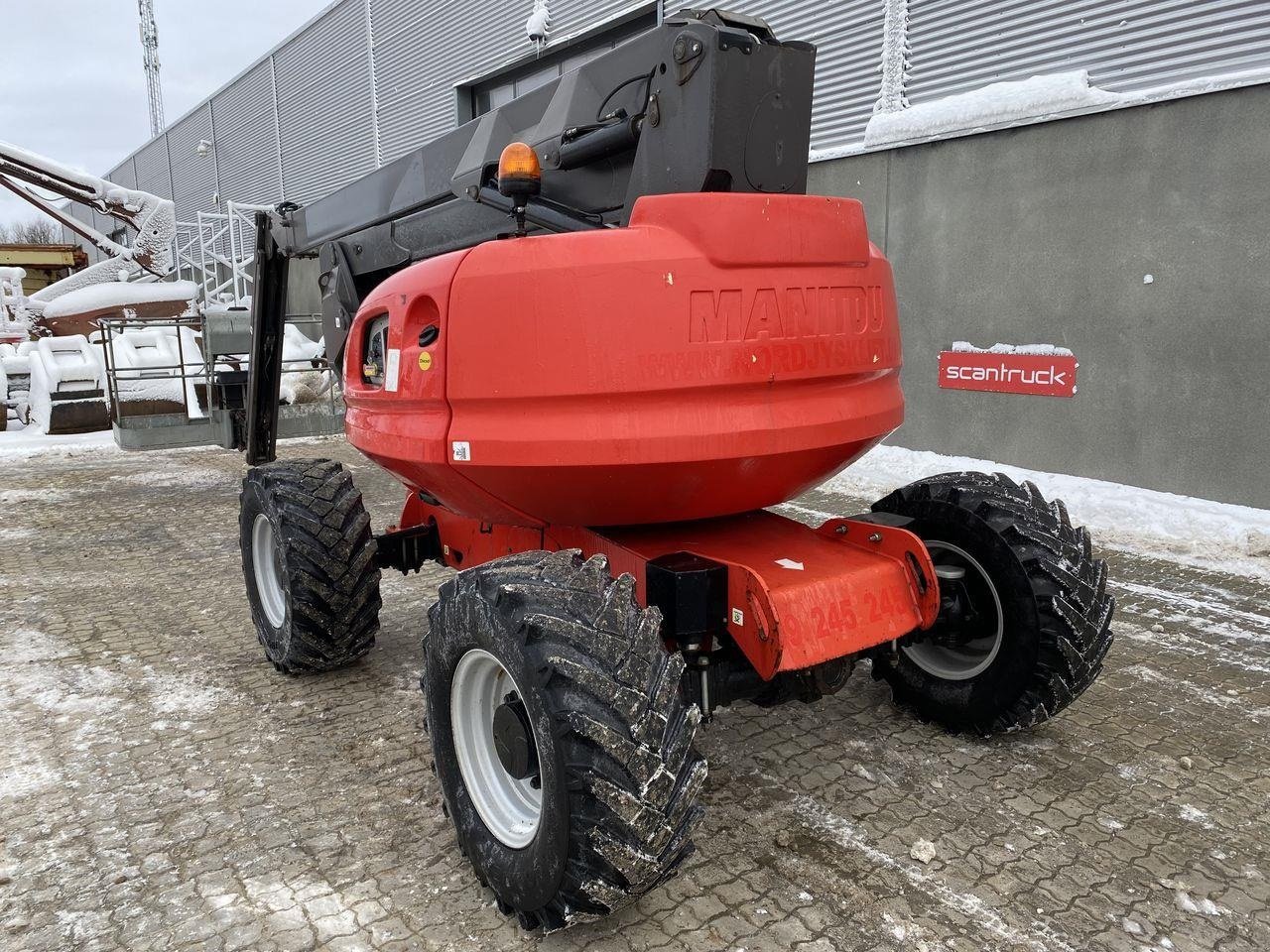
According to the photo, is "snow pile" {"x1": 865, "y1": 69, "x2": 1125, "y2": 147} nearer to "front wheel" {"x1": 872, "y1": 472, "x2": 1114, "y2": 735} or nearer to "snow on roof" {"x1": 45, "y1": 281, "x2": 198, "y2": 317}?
"front wheel" {"x1": 872, "y1": 472, "x2": 1114, "y2": 735}

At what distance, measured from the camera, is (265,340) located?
5691 mm

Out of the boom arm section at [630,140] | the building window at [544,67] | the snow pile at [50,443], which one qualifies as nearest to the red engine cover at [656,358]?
the boom arm section at [630,140]

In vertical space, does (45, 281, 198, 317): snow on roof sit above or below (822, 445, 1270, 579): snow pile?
above

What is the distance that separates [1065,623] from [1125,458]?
5274 millimetres

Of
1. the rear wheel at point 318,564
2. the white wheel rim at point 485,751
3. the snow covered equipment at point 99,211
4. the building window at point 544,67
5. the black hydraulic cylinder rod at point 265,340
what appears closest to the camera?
the white wheel rim at point 485,751

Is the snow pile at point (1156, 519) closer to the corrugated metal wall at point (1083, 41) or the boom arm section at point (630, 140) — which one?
the corrugated metal wall at point (1083, 41)

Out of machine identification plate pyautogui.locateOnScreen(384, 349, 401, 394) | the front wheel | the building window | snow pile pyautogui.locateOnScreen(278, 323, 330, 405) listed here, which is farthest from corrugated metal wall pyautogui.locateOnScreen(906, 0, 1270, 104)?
snow pile pyautogui.locateOnScreen(278, 323, 330, 405)

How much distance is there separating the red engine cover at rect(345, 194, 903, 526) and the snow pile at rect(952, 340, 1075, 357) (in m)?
5.83

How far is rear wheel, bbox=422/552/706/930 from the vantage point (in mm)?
2189

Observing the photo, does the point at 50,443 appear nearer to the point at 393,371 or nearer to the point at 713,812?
the point at 393,371

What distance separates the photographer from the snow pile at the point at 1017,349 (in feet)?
26.3

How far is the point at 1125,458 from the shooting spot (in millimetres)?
7652

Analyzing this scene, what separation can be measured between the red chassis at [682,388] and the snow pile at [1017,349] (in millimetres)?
5627

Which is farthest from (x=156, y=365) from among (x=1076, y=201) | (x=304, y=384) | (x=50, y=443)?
(x=1076, y=201)
